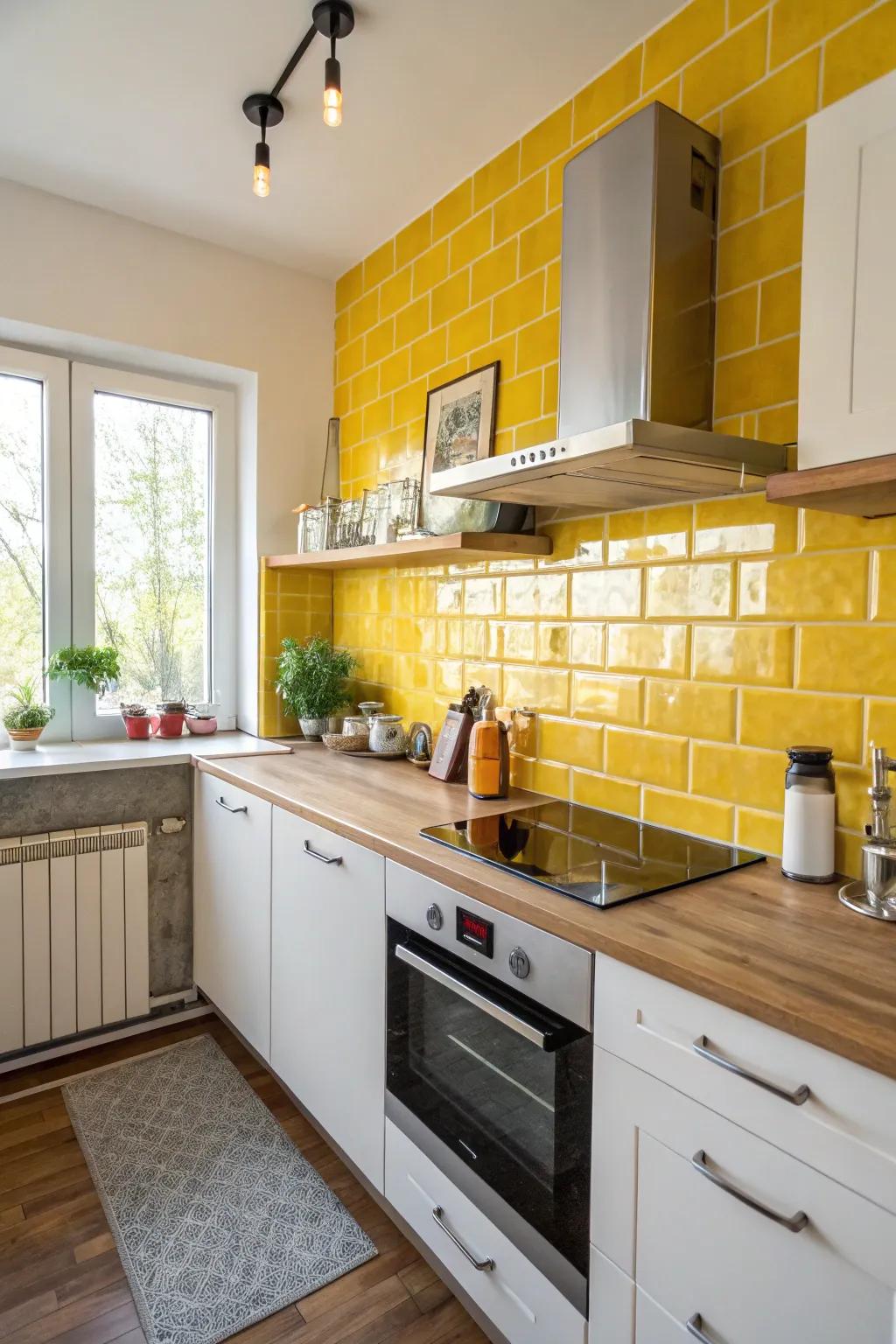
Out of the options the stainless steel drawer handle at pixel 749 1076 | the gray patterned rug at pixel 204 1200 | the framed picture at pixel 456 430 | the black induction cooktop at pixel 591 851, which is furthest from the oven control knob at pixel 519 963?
the framed picture at pixel 456 430

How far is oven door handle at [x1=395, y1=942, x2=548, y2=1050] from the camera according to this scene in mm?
1189

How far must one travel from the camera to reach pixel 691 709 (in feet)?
5.37

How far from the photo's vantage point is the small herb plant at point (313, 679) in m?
2.70

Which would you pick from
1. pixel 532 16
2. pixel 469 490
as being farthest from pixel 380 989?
pixel 532 16

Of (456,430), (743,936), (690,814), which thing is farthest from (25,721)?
(743,936)

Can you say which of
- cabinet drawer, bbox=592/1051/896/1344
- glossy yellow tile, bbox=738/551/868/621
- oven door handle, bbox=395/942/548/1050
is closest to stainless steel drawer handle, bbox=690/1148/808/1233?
cabinet drawer, bbox=592/1051/896/1344

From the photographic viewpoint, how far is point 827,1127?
86cm

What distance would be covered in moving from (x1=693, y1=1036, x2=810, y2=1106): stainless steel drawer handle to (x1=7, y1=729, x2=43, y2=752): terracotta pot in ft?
7.51

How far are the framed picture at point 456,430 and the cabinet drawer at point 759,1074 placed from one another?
4.66 feet

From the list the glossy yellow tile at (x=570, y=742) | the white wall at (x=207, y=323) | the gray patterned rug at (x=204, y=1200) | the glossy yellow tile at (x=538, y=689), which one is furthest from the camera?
the white wall at (x=207, y=323)

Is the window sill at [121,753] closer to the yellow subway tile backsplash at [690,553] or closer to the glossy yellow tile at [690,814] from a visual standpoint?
the yellow subway tile backsplash at [690,553]

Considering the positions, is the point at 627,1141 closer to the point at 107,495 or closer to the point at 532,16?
the point at 532,16

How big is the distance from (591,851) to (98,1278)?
1.35 metres

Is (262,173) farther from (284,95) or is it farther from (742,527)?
(742,527)
